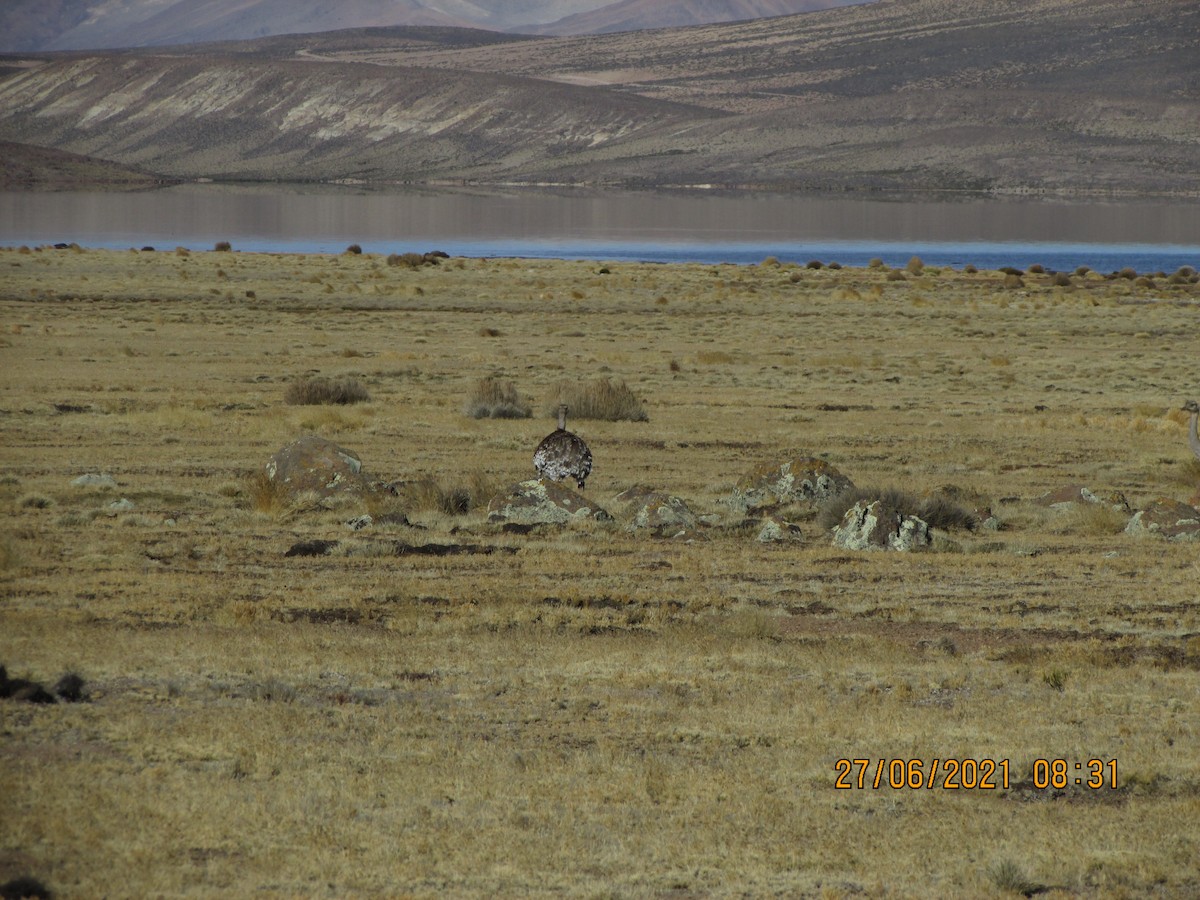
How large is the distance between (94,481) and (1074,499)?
10.6m

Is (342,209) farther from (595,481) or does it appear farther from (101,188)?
(595,481)

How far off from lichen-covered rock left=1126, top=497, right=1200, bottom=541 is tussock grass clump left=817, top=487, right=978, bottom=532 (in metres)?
1.57

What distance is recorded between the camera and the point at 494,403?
24.5 m

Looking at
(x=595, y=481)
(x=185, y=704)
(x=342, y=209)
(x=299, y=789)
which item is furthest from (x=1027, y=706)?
(x=342, y=209)

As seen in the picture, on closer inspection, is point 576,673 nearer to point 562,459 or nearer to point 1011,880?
point 1011,880

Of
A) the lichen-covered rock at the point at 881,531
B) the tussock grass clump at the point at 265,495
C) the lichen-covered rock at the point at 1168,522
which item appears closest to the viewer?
the lichen-covered rock at the point at 881,531

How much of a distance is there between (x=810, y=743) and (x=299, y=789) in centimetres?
268

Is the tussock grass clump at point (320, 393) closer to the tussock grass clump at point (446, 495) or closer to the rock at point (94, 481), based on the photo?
the rock at point (94, 481)

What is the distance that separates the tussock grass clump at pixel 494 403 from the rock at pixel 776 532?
32.3 ft

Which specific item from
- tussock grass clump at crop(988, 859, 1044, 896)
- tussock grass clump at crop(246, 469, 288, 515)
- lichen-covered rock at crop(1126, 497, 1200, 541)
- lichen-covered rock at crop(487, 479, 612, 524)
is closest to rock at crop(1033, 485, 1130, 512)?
lichen-covered rock at crop(1126, 497, 1200, 541)

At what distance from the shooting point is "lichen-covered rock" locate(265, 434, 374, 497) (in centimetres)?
1546

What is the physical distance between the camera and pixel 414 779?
7.16 m
